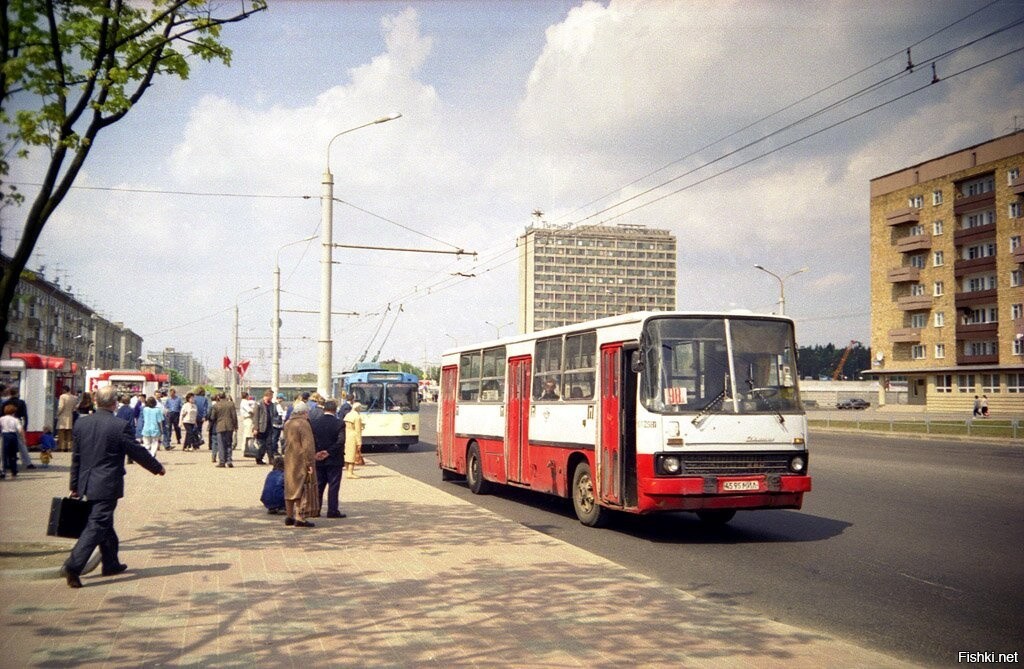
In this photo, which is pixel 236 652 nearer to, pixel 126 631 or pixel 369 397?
pixel 126 631

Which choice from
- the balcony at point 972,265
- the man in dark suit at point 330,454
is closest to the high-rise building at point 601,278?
the balcony at point 972,265

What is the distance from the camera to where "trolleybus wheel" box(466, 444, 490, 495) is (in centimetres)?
1702

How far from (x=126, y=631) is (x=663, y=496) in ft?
20.7

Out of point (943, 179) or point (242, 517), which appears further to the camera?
point (943, 179)

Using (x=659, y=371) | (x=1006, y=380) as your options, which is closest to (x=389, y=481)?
(x=659, y=371)

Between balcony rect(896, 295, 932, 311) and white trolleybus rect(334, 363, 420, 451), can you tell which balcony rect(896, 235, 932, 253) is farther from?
white trolleybus rect(334, 363, 420, 451)

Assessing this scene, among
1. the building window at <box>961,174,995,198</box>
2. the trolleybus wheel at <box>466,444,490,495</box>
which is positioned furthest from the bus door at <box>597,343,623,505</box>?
the building window at <box>961,174,995,198</box>

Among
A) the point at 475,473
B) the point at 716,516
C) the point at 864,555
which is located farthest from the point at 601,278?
the point at 864,555

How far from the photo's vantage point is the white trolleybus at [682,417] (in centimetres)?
1076

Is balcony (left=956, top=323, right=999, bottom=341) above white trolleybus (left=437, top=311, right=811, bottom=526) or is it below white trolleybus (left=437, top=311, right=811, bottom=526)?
above

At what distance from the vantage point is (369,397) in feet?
95.0

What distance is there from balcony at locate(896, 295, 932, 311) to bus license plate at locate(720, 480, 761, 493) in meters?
68.5

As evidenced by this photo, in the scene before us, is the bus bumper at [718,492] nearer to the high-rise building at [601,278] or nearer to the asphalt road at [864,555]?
the asphalt road at [864,555]
